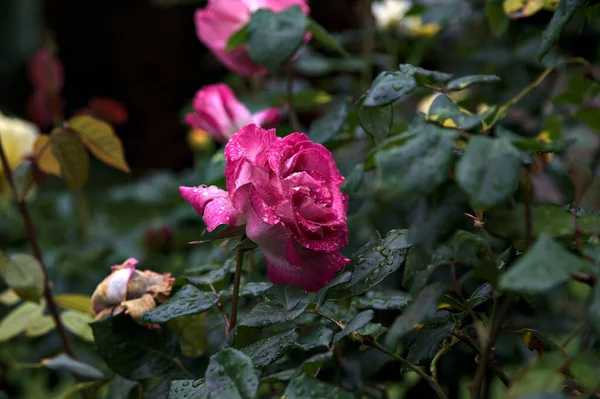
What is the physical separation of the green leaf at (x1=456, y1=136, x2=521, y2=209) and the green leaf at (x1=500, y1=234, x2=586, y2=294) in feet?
0.10

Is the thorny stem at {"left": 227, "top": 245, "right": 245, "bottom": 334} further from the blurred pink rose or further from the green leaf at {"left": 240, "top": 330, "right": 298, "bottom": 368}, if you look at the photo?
the blurred pink rose

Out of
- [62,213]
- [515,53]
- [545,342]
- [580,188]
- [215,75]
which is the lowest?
[215,75]

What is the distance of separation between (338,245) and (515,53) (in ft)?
2.50

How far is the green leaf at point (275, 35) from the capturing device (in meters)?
0.65

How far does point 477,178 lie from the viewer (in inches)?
12.6

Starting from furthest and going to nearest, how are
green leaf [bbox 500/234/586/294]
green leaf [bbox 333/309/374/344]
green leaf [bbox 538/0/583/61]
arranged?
green leaf [bbox 538/0/583/61] < green leaf [bbox 333/309/374/344] < green leaf [bbox 500/234/586/294]

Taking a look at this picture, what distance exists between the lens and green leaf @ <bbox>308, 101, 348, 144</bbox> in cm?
66

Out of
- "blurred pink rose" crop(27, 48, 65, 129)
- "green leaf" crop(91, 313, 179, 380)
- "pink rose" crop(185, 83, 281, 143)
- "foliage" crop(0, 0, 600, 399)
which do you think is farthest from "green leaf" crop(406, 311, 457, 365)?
"blurred pink rose" crop(27, 48, 65, 129)

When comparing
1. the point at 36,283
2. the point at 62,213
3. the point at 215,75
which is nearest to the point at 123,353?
the point at 36,283

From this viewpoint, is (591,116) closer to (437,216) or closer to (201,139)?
(437,216)

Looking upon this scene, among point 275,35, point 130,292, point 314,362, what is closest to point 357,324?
point 314,362

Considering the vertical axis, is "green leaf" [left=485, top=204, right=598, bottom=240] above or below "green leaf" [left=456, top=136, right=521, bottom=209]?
below

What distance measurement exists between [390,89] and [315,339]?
0.18 m

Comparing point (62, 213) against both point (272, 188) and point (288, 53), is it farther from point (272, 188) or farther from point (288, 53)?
point (272, 188)
